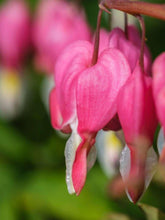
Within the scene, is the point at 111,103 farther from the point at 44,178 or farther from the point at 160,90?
the point at 44,178

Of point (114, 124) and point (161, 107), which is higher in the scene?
point (161, 107)

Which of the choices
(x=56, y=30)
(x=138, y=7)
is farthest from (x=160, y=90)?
(x=56, y=30)

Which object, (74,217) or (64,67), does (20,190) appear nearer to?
(74,217)

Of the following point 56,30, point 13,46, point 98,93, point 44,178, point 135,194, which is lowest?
point 44,178

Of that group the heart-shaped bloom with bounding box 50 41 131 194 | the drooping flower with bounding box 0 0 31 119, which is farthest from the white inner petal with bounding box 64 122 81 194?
the drooping flower with bounding box 0 0 31 119

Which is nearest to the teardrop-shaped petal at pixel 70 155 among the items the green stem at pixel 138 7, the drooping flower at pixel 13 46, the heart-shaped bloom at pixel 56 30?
the green stem at pixel 138 7

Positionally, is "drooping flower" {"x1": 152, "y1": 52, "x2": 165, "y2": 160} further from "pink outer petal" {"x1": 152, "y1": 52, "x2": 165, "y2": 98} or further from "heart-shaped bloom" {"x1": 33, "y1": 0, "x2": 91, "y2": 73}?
"heart-shaped bloom" {"x1": 33, "y1": 0, "x2": 91, "y2": 73}
